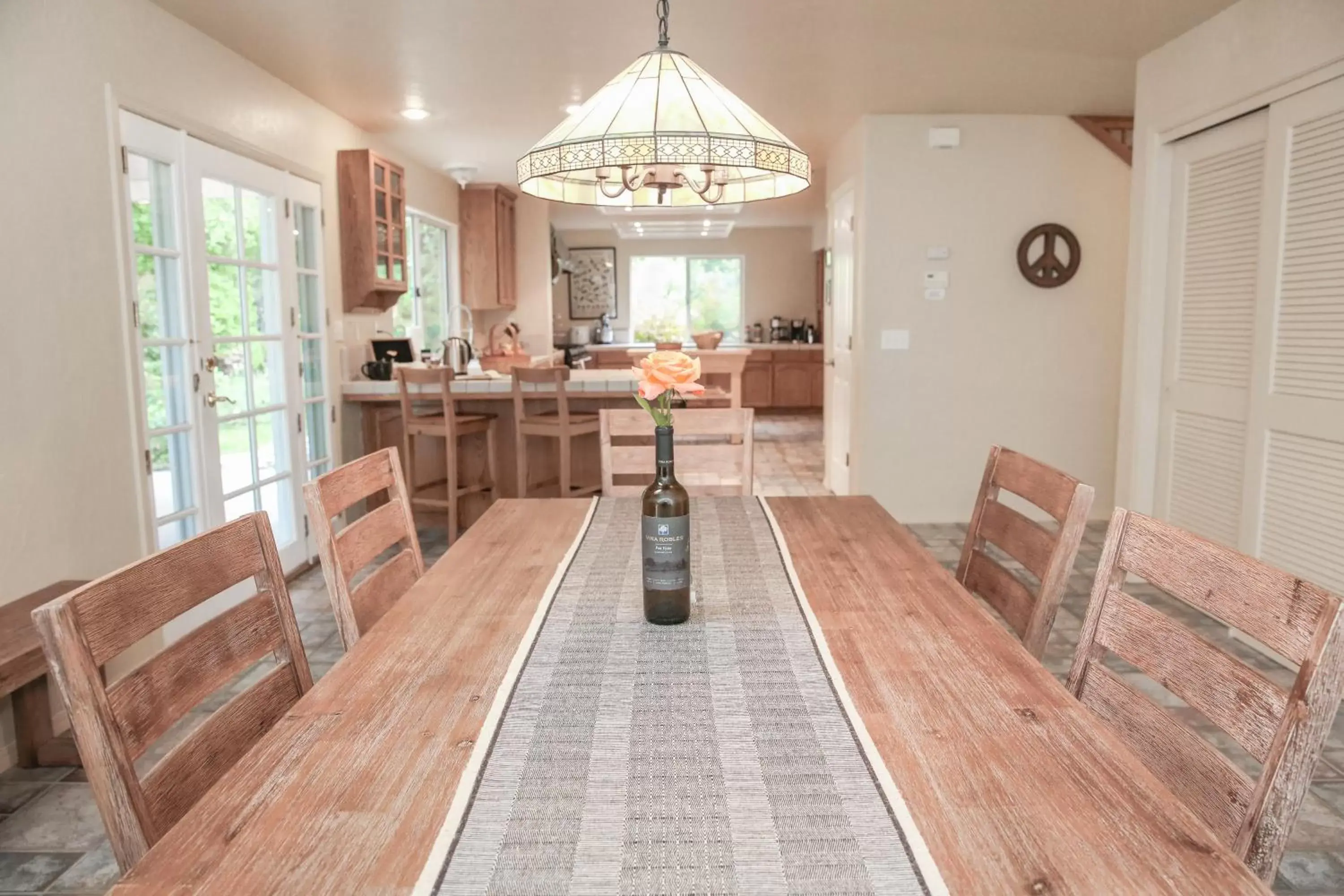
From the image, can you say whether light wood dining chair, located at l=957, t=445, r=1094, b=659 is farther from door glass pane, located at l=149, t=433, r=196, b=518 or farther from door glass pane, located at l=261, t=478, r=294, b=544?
door glass pane, located at l=261, t=478, r=294, b=544

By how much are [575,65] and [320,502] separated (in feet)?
9.63

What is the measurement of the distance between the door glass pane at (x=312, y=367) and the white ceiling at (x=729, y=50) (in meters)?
1.18

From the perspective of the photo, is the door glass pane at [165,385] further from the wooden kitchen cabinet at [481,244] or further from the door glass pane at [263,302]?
the wooden kitchen cabinet at [481,244]

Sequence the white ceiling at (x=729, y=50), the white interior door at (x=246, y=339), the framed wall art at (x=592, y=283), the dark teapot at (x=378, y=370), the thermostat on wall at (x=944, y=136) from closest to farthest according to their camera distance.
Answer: the white ceiling at (x=729, y=50) < the white interior door at (x=246, y=339) < the thermostat on wall at (x=944, y=136) < the dark teapot at (x=378, y=370) < the framed wall art at (x=592, y=283)

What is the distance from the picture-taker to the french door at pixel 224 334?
3.23 meters

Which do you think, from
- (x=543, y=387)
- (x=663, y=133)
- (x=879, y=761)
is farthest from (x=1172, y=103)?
(x=879, y=761)

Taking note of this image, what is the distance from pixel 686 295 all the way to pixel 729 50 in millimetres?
7905

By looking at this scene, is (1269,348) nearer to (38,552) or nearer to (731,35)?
(731,35)

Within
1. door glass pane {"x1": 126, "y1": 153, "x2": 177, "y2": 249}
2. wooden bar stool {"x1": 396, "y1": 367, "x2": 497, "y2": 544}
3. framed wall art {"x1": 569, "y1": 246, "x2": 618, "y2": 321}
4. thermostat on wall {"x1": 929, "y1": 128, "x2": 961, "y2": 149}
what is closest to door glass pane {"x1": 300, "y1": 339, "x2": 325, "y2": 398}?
wooden bar stool {"x1": 396, "y1": 367, "x2": 497, "y2": 544}

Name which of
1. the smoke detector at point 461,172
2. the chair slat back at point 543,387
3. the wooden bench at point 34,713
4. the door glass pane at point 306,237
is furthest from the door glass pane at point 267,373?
the smoke detector at point 461,172

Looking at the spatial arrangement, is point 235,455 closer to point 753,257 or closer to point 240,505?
point 240,505

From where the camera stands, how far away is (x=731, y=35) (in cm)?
353

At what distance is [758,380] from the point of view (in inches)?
426

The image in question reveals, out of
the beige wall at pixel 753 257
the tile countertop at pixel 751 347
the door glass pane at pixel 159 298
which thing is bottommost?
the tile countertop at pixel 751 347
